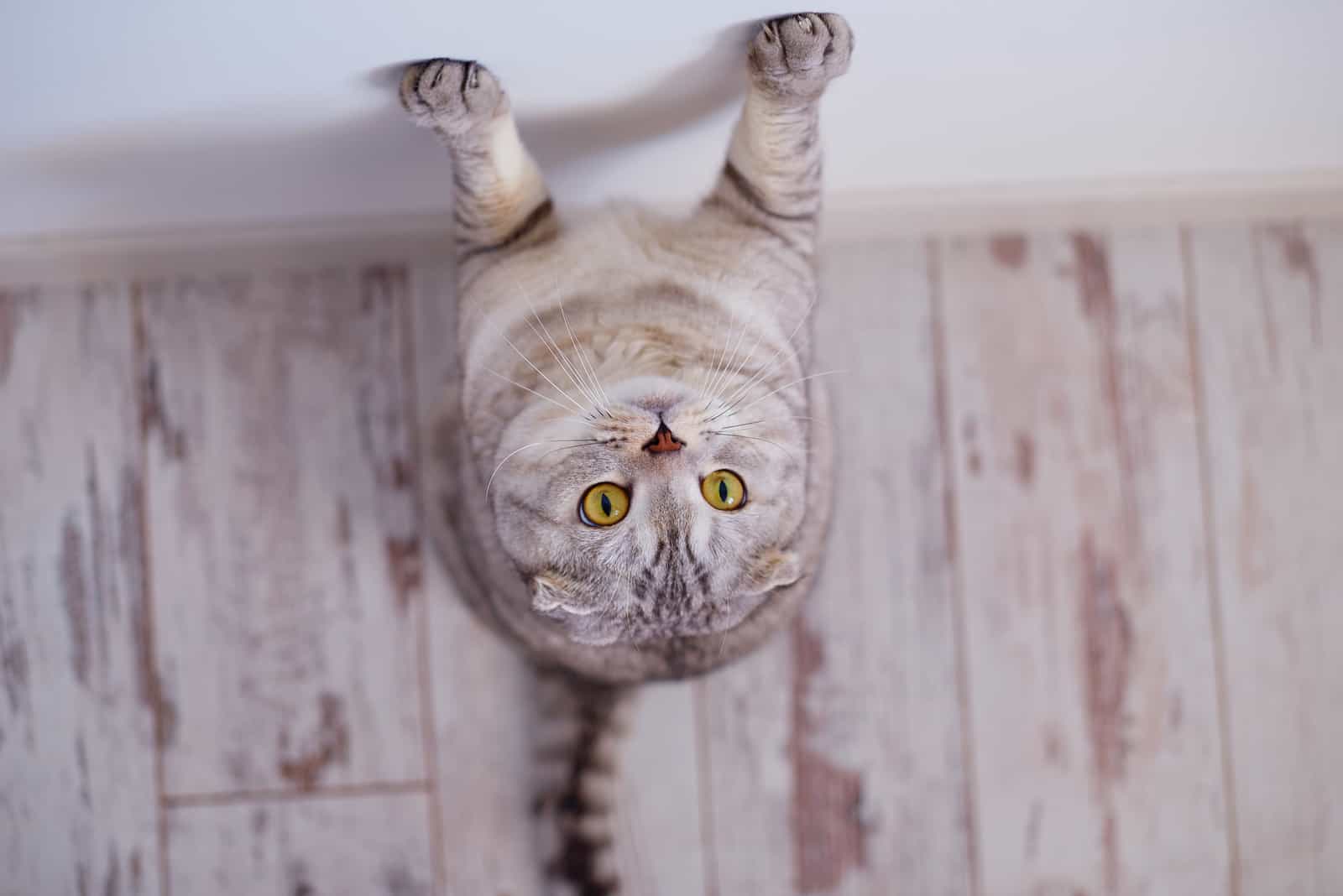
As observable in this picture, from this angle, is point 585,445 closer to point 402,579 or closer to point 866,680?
point 402,579

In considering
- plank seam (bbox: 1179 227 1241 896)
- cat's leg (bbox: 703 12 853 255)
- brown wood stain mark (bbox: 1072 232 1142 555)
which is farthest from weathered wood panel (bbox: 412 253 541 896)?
plank seam (bbox: 1179 227 1241 896)

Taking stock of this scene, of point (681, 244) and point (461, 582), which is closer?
point (681, 244)

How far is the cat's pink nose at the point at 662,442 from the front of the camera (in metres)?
1.03

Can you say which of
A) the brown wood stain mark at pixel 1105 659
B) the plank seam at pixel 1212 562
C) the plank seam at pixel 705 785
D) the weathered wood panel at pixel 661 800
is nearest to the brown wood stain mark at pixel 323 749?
the weathered wood panel at pixel 661 800

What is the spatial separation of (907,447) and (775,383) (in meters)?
0.51

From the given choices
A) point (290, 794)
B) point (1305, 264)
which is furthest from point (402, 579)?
point (1305, 264)

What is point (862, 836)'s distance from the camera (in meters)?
1.61

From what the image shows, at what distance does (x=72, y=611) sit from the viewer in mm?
1585

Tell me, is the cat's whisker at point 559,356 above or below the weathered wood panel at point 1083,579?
above

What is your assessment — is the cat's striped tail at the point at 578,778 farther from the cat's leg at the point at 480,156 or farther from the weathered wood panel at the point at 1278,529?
the weathered wood panel at the point at 1278,529

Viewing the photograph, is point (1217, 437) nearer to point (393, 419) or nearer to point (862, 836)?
point (862, 836)

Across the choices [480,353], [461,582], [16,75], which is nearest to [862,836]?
[461,582]

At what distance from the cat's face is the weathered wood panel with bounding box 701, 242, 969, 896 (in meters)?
0.52

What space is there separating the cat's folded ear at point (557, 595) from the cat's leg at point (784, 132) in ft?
1.71
